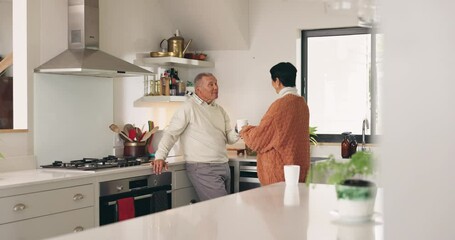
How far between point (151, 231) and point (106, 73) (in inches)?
115

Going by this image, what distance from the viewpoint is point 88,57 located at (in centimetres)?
455

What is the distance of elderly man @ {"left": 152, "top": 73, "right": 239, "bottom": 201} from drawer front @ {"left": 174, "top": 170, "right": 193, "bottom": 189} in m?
0.08

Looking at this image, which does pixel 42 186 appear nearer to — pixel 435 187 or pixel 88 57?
pixel 88 57

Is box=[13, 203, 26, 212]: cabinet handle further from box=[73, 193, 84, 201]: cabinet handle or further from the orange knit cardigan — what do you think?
the orange knit cardigan

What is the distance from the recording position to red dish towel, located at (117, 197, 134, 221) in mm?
4426

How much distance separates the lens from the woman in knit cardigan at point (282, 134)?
13.1ft

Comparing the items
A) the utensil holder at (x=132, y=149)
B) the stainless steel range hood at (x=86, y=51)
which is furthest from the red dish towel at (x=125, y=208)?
the stainless steel range hood at (x=86, y=51)

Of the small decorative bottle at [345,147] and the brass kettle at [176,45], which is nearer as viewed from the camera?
the small decorative bottle at [345,147]

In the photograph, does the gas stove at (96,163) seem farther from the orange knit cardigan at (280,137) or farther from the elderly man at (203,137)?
the orange knit cardigan at (280,137)

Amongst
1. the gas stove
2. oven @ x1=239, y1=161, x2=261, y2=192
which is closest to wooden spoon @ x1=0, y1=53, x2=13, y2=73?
the gas stove

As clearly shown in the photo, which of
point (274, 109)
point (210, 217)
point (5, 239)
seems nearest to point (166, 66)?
point (274, 109)

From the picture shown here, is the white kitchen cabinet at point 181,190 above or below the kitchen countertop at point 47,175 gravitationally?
below

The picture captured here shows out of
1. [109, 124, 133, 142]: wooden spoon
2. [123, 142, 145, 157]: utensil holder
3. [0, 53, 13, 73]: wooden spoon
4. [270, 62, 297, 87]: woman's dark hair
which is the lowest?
[123, 142, 145, 157]: utensil holder

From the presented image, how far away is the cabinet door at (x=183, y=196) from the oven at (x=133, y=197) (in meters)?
0.06
